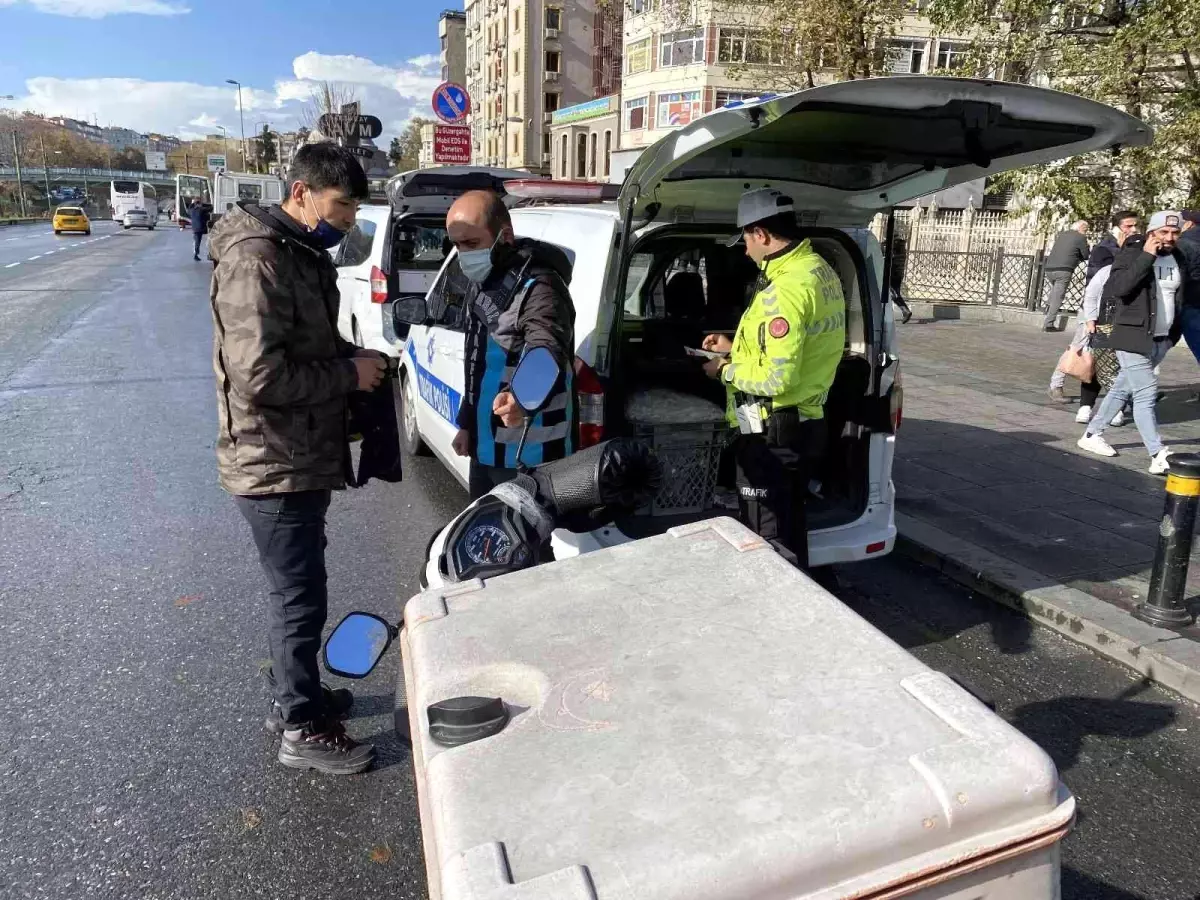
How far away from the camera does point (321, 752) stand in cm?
295

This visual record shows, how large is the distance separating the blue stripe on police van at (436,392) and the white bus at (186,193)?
52.3 metres

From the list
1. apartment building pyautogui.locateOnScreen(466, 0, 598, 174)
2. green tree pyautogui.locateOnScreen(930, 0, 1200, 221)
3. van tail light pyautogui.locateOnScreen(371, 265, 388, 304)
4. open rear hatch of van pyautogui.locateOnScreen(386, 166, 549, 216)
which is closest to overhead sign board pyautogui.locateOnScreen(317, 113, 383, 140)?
green tree pyautogui.locateOnScreen(930, 0, 1200, 221)

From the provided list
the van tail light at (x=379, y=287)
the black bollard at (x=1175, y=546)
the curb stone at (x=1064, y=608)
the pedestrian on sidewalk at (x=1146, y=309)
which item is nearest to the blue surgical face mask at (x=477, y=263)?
the curb stone at (x=1064, y=608)

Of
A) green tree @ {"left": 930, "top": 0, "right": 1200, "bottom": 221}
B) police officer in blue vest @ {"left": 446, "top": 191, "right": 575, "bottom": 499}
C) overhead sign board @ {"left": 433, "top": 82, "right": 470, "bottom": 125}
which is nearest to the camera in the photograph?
police officer in blue vest @ {"left": 446, "top": 191, "right": 575, "bottom": 499}

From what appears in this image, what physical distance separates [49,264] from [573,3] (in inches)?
1801

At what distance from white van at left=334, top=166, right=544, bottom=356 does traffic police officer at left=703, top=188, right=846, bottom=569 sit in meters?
5.20

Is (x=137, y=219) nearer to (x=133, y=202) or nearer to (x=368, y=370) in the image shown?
(x=133, y=202)

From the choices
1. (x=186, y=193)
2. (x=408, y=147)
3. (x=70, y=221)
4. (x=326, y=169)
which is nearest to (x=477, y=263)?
(x=326, y=169)

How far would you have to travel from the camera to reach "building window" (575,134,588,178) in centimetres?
5644

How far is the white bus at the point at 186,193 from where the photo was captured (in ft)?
184

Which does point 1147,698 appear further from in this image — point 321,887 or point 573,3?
point 573,3

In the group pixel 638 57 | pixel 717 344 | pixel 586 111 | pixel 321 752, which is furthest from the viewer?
pixel 586 111

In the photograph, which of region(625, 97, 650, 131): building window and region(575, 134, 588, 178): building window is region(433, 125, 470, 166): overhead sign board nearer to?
region(625, 97, 650, 131): building window

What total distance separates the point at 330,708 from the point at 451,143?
43.8ft
